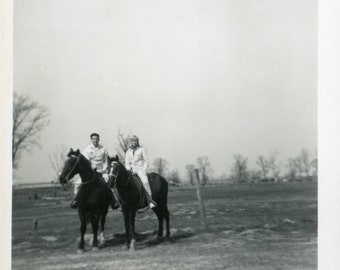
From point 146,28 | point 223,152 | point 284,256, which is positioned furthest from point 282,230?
point 146,28

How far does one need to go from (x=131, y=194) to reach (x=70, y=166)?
0.82 metres

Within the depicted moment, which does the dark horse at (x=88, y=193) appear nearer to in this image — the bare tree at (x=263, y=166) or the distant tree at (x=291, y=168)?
the bare tree at (x=263, y=166)

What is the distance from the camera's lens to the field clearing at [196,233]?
6.64 m

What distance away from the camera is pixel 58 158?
6.72 meters

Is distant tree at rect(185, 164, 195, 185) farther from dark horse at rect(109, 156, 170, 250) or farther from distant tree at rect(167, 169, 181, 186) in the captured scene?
dark horse at rect(109, 156, 170, 250)

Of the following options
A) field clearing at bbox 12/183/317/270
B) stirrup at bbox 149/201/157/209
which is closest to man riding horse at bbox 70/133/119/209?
field clearing at bbox 12/183/317/270

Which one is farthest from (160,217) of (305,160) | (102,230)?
(305,160)

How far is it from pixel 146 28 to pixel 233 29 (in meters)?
1.05

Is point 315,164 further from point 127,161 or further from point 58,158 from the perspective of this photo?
point 58,158

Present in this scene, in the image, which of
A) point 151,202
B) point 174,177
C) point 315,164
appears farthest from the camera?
point 151,202

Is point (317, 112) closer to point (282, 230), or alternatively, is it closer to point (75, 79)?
point (282, 230)

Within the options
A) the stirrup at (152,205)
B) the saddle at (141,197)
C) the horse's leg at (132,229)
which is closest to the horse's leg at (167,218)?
the stirrup at (152,205)

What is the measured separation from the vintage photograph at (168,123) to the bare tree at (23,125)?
1cm

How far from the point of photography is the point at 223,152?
6723mm
